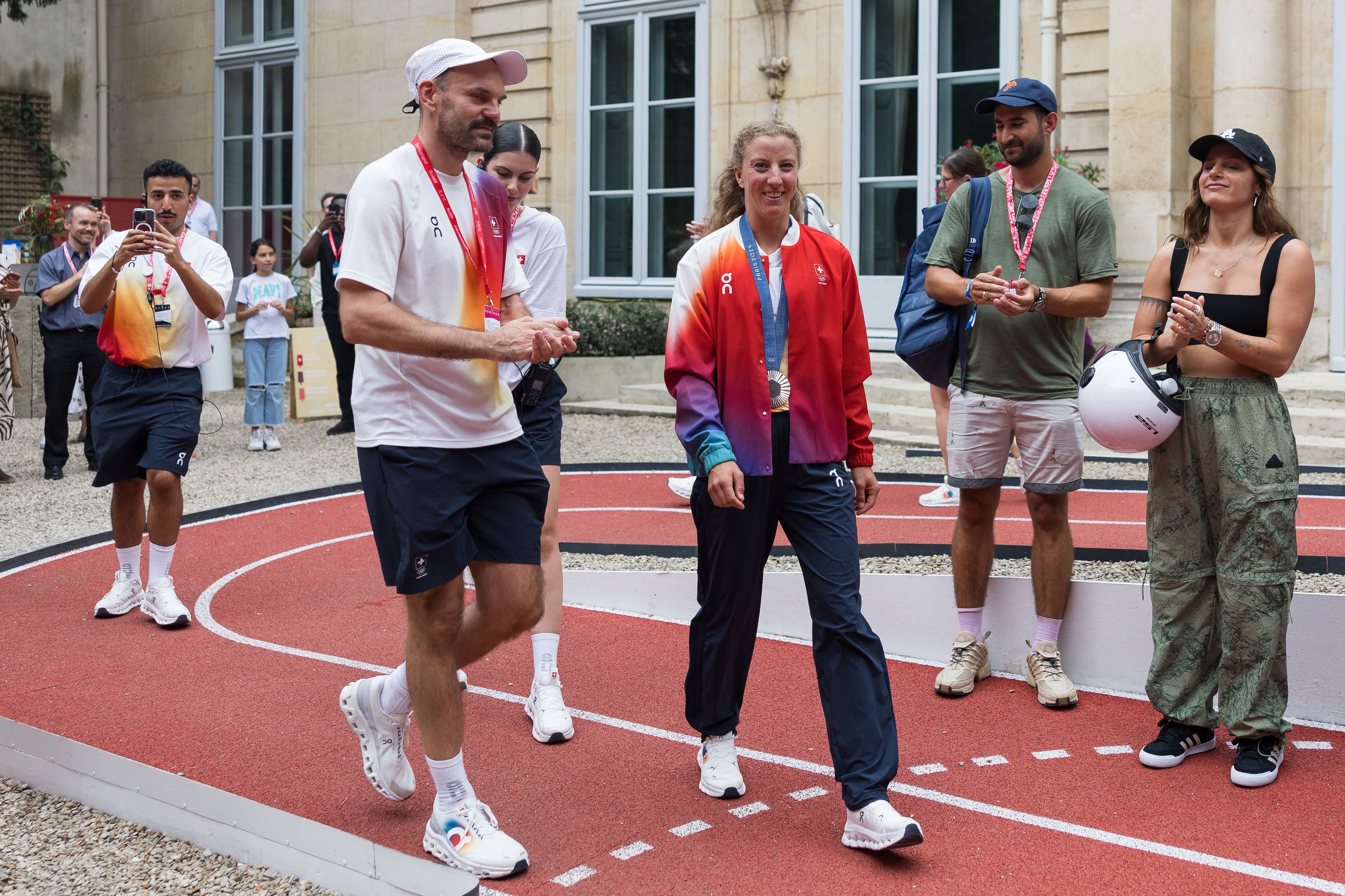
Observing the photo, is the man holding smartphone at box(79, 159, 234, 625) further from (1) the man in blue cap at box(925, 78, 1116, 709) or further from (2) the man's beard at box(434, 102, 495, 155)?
(1) the man in blue cap at box(925, 78, 1116, 709)

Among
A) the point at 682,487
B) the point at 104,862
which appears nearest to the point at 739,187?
the point at 104,862

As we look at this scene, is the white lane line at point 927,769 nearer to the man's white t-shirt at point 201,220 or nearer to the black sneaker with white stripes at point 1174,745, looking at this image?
the black sneaker with white stripes at point 1174,745

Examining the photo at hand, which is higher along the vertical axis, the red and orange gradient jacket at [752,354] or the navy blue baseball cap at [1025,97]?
the navy blue baseball cap at [1025,97]

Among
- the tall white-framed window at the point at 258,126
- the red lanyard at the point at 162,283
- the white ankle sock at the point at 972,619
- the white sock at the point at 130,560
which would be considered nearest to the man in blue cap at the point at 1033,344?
the white ankle sock at the point at 972,619

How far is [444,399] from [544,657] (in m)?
1.61

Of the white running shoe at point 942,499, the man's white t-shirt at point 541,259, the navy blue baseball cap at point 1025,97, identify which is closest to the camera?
the navy blue baseball cap at point 1025,97

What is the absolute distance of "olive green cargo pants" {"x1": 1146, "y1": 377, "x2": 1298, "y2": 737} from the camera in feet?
14.5

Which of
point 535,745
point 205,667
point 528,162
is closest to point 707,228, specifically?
point 528,162

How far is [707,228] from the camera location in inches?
190

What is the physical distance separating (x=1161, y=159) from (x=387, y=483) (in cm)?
1104

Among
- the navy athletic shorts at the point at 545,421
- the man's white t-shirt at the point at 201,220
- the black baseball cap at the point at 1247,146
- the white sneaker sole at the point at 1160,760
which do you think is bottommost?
the white sneaker sole at the point at 1160,760

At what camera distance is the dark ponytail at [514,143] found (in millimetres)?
4996

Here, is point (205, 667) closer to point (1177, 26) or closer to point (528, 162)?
point (528, 162)

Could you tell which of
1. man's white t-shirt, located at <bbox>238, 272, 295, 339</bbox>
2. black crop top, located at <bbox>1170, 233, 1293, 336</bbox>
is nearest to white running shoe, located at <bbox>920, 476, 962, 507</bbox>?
black crop top, located at <bbox>1170, 233, 1293, 336</bbox>
